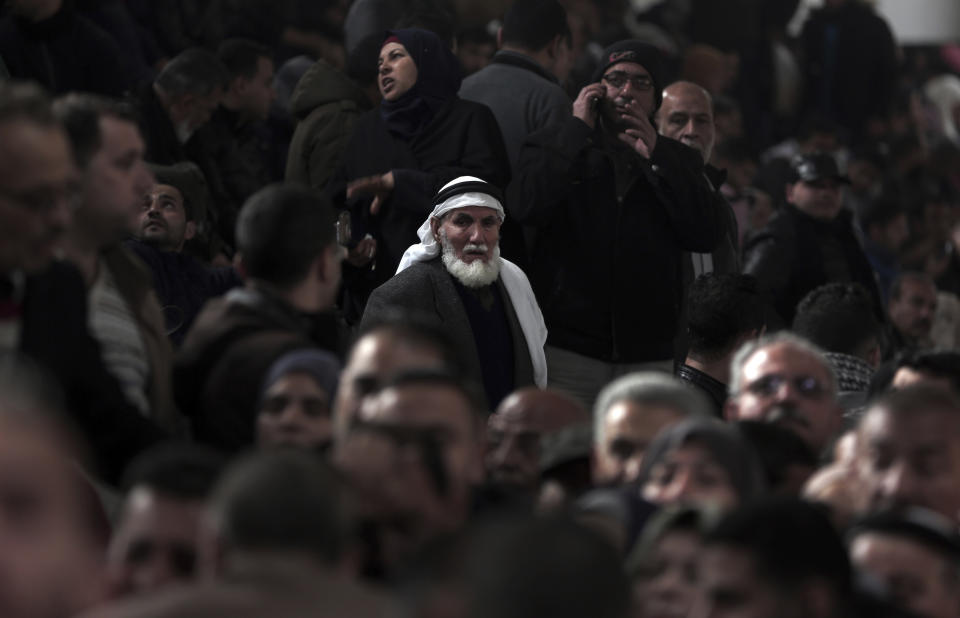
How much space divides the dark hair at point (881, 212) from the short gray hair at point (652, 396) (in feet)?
22.4

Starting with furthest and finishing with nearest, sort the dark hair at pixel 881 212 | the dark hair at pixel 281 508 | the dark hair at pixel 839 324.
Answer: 1. the dark hair at pixel 881 212
2. the dark hair at pixel 839 324
3. the dark hair at pixel 281 508

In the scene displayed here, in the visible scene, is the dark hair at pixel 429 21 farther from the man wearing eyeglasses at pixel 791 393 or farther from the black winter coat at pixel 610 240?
the man wearing eyeglasses at pixel 791 393

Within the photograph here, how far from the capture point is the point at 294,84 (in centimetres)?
1023

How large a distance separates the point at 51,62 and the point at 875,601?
5.16m

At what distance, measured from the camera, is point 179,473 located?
431cm

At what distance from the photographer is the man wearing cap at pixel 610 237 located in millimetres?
8023

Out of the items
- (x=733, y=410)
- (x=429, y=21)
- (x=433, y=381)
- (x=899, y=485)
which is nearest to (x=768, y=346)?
(x=733, y=410)

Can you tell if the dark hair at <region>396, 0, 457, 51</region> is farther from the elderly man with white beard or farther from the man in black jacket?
the man in black jacket

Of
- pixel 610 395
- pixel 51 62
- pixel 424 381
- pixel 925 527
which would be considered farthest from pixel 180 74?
pixel 925 527

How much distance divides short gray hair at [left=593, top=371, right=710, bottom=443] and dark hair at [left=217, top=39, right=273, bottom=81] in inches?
161

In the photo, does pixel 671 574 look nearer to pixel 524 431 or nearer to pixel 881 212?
pixel 524 431

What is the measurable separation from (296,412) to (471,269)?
2706mm

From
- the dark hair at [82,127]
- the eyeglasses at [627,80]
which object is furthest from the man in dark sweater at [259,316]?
the eyeglasses at [627,80]

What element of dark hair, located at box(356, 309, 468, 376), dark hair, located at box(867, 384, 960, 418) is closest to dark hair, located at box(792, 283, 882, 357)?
dark hair, located at box(867, 384, 960, 418)
